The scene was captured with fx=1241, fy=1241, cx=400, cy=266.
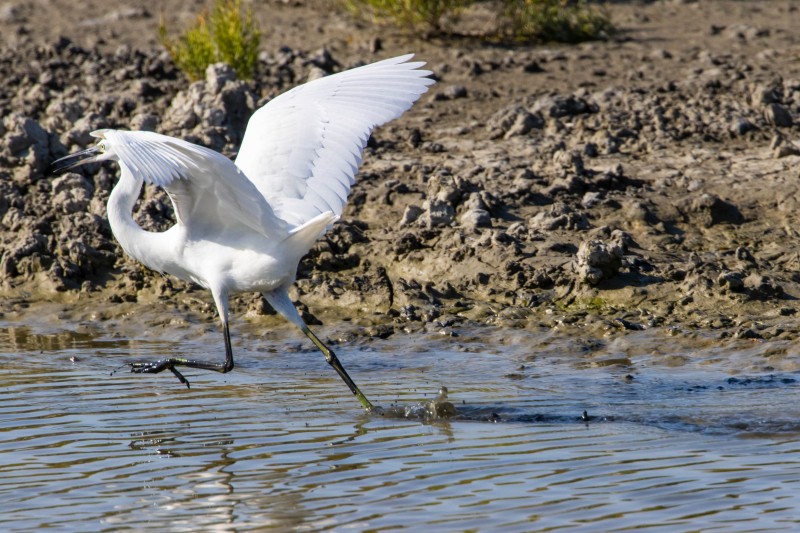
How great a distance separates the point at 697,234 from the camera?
9266 mm

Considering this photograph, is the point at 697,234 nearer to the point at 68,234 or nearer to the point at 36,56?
the point at 68,234

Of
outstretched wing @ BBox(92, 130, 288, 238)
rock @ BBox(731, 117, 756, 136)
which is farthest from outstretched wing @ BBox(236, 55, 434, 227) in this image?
rock @ BBox(731, 117, 756, 136)

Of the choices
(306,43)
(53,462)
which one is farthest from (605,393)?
(306,43)

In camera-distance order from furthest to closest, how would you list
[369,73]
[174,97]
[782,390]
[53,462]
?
[174,97] → [369,73] → [782,390] → [53,462]

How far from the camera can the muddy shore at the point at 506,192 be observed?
8656 mm

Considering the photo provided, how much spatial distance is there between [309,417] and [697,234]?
377 cm

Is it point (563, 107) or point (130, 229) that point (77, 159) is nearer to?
point (130, 229)

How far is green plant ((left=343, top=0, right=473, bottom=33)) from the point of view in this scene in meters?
13.4

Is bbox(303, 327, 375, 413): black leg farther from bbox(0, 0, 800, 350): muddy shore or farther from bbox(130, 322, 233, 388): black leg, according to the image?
bbox(0, 0, 800, 350): muddy shore

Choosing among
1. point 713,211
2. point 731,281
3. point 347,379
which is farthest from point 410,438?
point 713,211

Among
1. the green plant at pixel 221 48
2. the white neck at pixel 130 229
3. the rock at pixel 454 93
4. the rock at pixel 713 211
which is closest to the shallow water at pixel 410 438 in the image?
the white neck at pixel 130 229

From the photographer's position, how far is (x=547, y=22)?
13.6 m

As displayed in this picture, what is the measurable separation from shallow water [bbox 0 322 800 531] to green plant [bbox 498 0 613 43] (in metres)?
6.18

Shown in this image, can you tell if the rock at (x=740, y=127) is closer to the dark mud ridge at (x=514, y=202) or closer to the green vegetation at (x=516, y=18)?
the dark mud ridge at (x=514, y=202)
